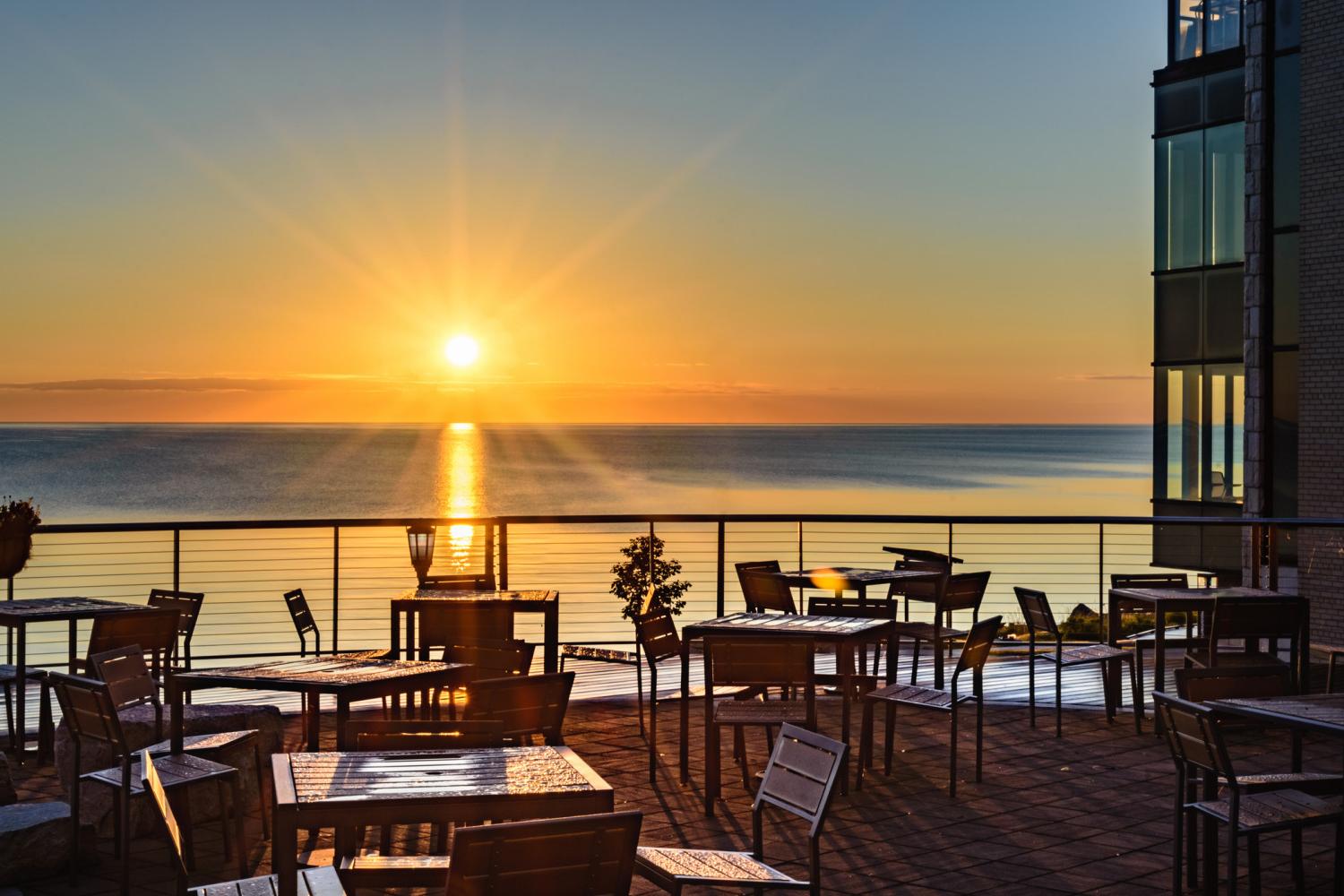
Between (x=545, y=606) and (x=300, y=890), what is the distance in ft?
13.0

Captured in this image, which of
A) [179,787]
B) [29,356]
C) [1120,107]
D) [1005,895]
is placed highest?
[1120,107]

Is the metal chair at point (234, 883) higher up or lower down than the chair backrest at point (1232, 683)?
lower down

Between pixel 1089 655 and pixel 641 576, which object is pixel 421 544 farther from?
pixel 1089 655

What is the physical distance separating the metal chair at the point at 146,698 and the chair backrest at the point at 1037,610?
452cm

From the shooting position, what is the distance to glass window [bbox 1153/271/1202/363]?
20.1 meters

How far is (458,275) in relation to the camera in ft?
169

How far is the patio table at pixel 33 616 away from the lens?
696cm

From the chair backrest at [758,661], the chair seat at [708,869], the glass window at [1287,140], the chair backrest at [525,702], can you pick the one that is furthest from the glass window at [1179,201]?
the chair seat at [708,869]

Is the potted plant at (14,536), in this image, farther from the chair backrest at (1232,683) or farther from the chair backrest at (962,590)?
the chair backrest at (1232,683)

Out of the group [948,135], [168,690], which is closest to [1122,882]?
[168,690]

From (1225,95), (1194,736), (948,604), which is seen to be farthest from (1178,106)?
(1194,736)

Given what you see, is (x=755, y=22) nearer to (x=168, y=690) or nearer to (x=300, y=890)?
(x=168, y=690)

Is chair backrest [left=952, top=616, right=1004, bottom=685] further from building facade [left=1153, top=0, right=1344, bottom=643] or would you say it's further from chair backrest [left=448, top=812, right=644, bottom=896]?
building facade [left=1153, top=0, right=1344, bottom=643]

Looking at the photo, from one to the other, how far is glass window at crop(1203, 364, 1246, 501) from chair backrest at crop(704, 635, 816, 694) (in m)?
15.2
